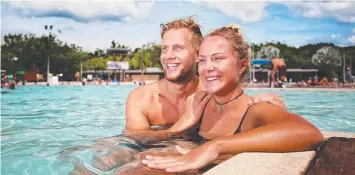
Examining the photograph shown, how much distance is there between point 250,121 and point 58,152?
2.37m

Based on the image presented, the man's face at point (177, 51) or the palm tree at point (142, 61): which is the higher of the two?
the palm tree at point (142, 61)

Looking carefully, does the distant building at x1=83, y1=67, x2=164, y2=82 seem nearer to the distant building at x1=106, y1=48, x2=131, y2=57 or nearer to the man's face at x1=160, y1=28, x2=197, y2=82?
the distant building at x1=106, y1=48, x2=131, y2=57

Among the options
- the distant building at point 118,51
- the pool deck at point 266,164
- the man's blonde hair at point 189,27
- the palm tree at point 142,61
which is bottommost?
the pool deck at point 266,164

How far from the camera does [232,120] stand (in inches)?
111

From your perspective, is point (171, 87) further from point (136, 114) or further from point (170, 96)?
point (136, 114)

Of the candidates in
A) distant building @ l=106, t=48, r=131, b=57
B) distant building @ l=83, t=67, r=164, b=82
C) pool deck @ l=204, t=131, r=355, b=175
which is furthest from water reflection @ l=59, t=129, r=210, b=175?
distant building @ l=106, t=48, r=131, b=57

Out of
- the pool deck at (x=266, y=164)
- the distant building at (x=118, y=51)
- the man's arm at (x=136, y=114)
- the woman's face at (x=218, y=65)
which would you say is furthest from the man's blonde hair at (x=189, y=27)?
the distant building at (x=118, y=51)

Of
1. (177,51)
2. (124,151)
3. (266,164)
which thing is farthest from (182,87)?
(266,164)

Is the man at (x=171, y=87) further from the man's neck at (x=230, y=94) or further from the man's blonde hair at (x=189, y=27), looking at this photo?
the man's neck at (x=230, y=94)

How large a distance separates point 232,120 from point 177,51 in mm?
1066

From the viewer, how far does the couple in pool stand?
212 cm

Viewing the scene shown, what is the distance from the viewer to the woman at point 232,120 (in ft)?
6.91

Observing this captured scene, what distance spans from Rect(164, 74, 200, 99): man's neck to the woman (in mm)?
693

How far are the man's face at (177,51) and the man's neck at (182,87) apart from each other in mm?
208
